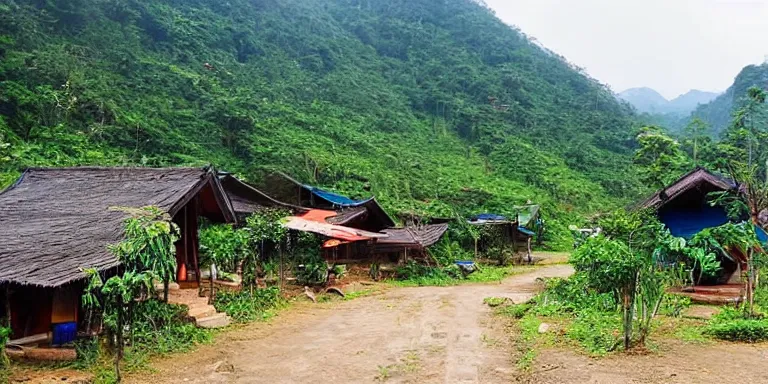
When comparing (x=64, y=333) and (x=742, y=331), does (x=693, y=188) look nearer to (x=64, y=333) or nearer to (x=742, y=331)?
(x=742, y=331)

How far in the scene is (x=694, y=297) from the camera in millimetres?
12781

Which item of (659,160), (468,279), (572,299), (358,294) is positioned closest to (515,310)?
(572,299)

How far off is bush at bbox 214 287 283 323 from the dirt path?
550 millimetres

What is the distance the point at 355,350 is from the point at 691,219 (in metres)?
10.9

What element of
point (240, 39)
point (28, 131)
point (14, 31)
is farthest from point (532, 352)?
point (240, 39)

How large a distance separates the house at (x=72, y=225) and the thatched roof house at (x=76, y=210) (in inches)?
0.6

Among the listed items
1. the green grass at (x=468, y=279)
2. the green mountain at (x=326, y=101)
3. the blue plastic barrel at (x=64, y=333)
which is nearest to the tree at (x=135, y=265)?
the blue plastic barrel at (x=64, y=333)

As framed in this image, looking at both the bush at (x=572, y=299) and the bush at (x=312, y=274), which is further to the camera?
the bush at (x=312, y=274)

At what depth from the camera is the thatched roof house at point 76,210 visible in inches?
319

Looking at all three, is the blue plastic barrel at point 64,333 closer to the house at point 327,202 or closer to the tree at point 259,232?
the tree at point 259,232

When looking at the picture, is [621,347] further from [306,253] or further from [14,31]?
[14,31]

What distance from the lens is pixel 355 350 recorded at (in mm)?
9438

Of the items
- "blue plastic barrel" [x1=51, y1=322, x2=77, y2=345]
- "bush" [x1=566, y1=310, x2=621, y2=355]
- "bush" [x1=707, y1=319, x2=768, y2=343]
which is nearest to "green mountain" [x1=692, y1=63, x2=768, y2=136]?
"bush" [x1=566, y1=310, x2=621, y2=355]

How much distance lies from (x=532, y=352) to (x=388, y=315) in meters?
5.19
